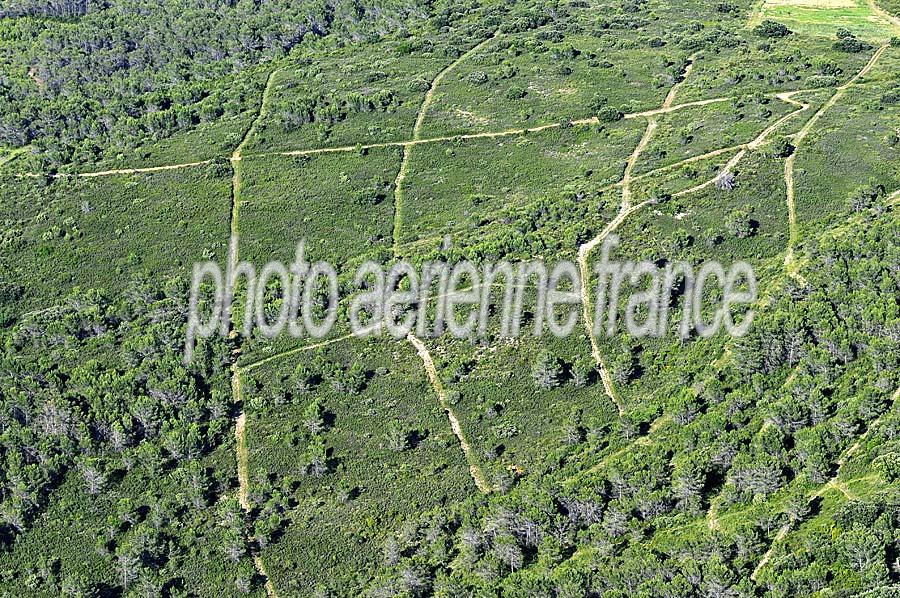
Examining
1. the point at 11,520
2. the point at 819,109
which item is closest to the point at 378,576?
the point at 11,520

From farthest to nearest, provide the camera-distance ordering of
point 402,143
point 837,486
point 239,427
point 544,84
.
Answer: point 544,84, point 402,143, point 239,427, point 837,486

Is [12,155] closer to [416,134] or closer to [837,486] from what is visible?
[416,134]

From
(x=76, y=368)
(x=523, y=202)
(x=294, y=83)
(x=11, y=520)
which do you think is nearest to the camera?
(x=11, y=520)

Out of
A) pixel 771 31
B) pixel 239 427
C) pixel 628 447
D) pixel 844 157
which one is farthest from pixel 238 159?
pixel 771 31

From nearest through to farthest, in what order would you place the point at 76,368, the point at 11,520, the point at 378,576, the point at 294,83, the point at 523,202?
the point at 378,576 < the point at 11,520 < the point at 76,368 < the point at 523,202 < the point at 294,83

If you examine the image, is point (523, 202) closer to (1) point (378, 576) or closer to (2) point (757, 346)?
(2) point (757, 346)

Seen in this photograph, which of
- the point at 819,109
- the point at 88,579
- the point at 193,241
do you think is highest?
the point at 819,109
